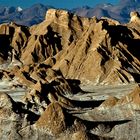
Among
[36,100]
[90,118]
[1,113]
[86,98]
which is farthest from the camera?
[86,98]

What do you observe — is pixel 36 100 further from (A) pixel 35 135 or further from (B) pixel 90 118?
(A) pixel 35 135

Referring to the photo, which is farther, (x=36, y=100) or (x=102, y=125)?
(x=36, y=100)

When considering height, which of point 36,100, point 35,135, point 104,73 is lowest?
point 35,135

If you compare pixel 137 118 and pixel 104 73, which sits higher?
pixel 104 73

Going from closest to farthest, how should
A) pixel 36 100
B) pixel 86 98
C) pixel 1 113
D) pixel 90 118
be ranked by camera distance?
1. pixel 1 113
2. pixel 90 118
3. pixel 36 100
4. pixel 86 98

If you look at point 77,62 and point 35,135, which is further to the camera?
point 77,62

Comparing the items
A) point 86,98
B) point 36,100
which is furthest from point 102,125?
point 86,98

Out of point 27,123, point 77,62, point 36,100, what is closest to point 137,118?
point 27,123

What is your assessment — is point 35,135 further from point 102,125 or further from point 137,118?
point 137,118

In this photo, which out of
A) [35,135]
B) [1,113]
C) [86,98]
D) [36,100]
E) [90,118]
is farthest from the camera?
[86,98]

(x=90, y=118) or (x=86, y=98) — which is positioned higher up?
(x=86, y=98)
